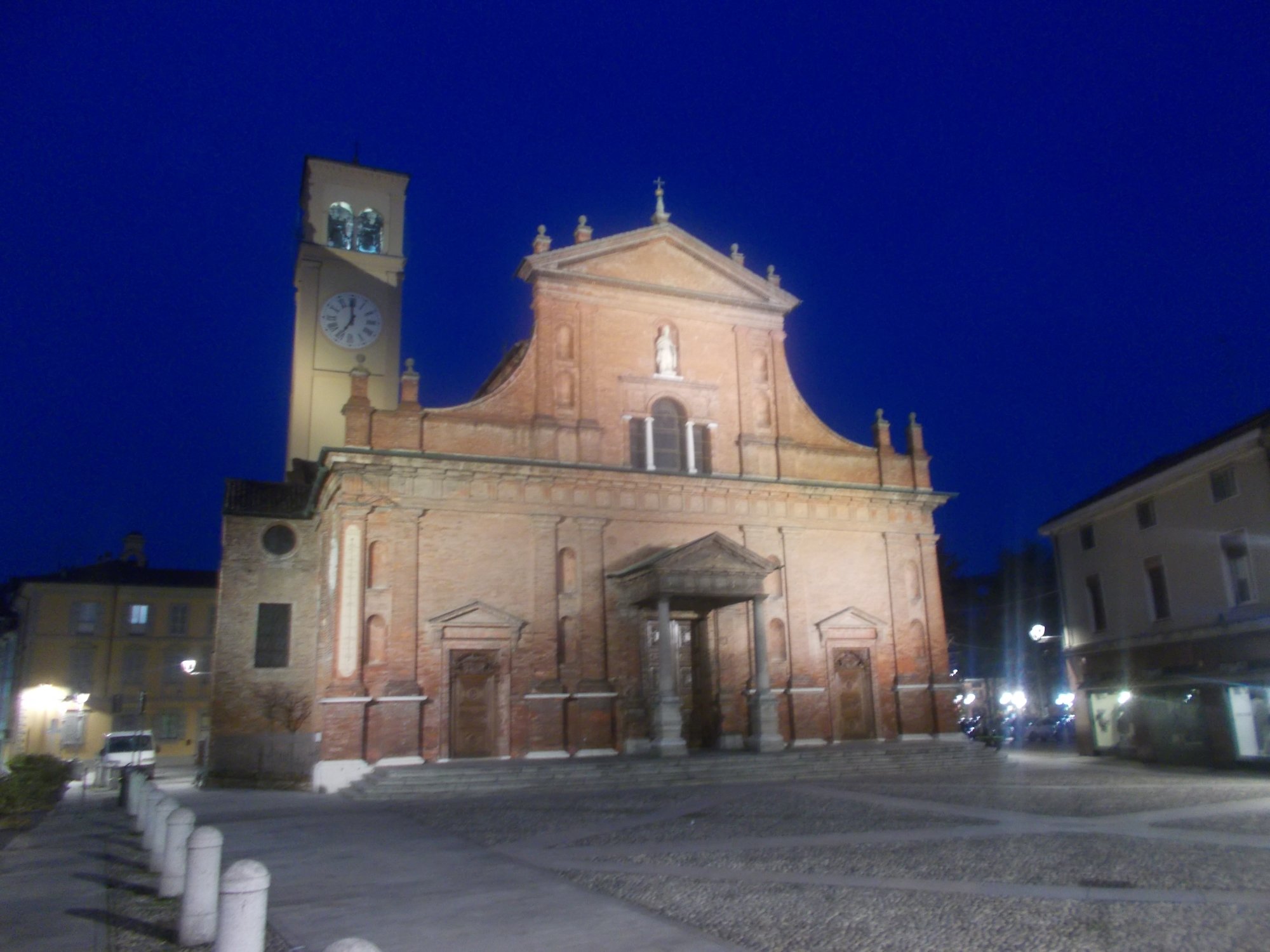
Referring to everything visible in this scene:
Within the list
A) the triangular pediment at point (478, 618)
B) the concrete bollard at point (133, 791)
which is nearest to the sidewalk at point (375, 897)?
the concrete bollard at point (133, 791)

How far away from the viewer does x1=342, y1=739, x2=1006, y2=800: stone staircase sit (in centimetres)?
1952

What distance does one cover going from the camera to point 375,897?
28.7 feet

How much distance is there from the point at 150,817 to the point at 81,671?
39.1 meters

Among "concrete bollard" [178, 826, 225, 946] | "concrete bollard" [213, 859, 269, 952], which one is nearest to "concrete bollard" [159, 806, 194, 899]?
"concrete bollard" [178, 826, 225, 946]

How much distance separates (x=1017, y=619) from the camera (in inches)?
Answer: 2184

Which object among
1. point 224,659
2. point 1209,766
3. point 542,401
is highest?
point 542,401

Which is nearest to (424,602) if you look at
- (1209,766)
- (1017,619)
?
(1209,766)

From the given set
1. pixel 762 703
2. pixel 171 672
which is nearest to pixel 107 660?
pixel 171 672

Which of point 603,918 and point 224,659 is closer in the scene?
point 603,918

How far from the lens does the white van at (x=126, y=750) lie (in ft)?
97.3

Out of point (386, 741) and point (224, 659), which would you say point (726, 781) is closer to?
point (386, 741)

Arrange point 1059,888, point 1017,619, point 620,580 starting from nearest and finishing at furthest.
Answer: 1. point 1059,888
2. point 620,580
3. point 1017,619

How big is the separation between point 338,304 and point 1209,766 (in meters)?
31.6

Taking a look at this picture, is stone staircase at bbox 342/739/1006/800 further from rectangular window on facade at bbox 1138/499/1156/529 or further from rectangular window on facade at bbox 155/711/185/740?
rectangular window on facade at bbox 155/711/185/740
